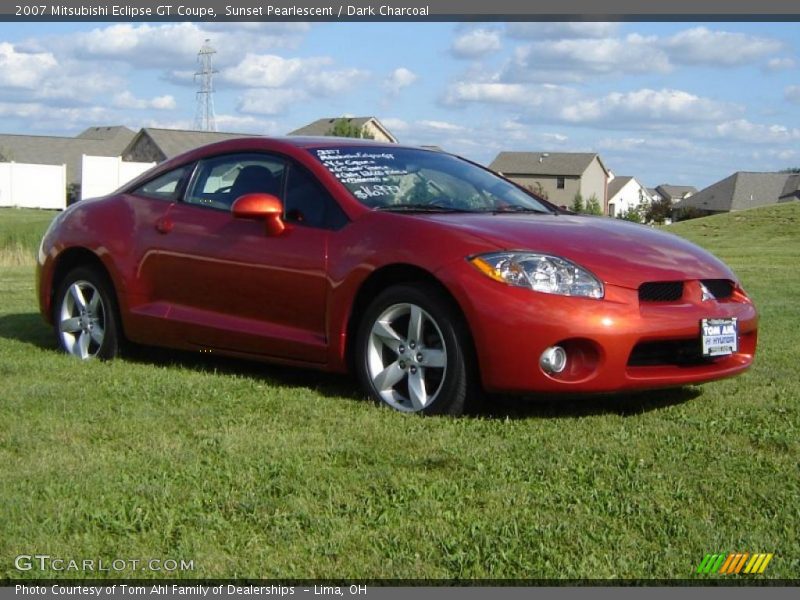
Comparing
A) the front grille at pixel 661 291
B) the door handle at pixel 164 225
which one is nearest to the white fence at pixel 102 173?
the door handle at pixel 164 225

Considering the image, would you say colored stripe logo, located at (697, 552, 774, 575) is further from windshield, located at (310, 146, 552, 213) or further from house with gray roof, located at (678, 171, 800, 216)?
house with gray roof, located at (678, 171, 800, 216)

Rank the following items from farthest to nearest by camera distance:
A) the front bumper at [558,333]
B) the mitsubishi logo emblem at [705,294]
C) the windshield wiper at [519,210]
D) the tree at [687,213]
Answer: the tree at [687,213] < the windshield wiper at [519,210] < the mitsubishi logo emblem at [705,294] < the front bumper at [558,333]

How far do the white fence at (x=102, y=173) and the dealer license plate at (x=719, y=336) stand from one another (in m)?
62.1

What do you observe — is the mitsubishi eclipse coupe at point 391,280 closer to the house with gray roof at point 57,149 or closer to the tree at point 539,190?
the tree at point 539,190

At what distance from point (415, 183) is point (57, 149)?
260ft

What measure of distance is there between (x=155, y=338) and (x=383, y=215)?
1890 mm

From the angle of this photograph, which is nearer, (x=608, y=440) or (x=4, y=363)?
(x=608, y=440)

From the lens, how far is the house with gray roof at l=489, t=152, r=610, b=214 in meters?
94.6

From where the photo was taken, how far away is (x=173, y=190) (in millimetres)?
7629

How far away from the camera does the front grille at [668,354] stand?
6.00 m

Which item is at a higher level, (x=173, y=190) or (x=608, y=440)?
(x=173, y=190)

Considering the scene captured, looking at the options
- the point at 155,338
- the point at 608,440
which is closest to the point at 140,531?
the point at 608,440

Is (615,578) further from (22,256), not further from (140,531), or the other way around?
(22,256)

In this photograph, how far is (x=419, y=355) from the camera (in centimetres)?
609
